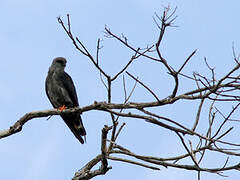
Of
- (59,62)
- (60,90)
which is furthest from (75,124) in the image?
(59,62)

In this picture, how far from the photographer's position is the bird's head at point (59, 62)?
32.0ft

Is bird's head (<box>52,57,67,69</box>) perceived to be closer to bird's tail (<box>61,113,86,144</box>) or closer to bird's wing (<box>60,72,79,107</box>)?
bird's wing (<box>60,72,79,107</box>)

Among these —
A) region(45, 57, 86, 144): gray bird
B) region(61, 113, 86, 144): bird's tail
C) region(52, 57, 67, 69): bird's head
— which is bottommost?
region(61, 113, 86, 144): bird's tail

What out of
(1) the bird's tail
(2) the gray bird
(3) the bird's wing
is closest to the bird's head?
(2) the gray bird

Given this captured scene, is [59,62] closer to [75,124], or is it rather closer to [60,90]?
[60,90]

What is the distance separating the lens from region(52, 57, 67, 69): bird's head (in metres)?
9.75

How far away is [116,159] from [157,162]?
60cm

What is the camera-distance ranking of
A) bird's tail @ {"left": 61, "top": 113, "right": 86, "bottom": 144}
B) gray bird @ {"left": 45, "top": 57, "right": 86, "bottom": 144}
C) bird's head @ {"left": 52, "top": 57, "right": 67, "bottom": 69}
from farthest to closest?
bird's head @ {"left": 52, "top": 57, "right": 67, "bottom": 69}
gray bird @ {"left": 45, "top": 57, "right": 86, "bottom": 144}
bird's tail @ {"left": 61, "top": 113, "right": 86, "bottom": 144}

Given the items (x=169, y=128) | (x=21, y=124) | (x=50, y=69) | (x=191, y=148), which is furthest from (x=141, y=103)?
(x=50, y=69)

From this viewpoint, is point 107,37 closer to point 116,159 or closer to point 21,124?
point 116,159

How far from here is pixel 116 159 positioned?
5.14 meters

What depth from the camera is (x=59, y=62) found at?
9977 millimetres

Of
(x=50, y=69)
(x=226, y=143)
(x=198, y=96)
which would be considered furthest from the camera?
(x=50, y=69)

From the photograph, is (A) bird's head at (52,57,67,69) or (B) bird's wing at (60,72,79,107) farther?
(A) bird's head at (52,57,67,69)
